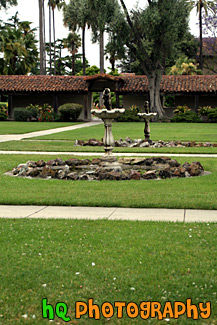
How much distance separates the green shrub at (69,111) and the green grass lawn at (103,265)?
115 ft

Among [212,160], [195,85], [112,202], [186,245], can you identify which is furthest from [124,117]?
[186,245]

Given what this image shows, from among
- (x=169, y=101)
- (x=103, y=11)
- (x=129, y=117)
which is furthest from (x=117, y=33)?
(x=169, y=101)

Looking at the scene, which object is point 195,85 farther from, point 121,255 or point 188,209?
point 121,255

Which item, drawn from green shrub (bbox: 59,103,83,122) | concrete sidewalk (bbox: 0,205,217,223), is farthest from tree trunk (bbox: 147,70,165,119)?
concrete sidewalk (bbox: 0,205,217,223)

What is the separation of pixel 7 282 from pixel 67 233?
1724 millimetres

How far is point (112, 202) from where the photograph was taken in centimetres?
860

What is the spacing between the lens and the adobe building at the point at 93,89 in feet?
142

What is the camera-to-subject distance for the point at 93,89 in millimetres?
43938

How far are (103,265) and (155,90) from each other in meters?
37.5

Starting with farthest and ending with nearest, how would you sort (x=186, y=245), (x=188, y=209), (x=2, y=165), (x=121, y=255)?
(x=2, y=165) → (x=188, y=209) → (x=186, y=245) → (x=121, y=255)

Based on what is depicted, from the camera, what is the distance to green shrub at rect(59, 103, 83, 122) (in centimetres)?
4188

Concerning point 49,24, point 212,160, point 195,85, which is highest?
point 49,24

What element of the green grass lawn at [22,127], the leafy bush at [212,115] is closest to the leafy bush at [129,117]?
the leafy bush at [212,115]

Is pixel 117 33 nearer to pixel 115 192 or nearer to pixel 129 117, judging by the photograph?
pixel 129 117
